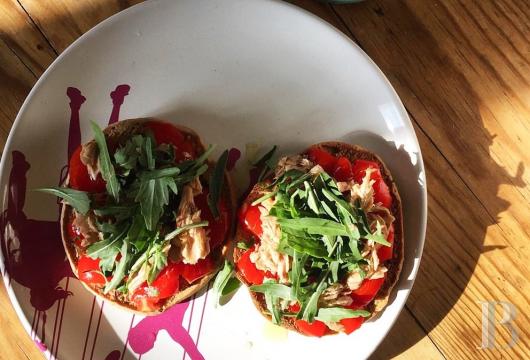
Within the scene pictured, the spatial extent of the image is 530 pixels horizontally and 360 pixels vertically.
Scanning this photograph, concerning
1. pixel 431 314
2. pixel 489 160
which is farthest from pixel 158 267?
pixel 489 160

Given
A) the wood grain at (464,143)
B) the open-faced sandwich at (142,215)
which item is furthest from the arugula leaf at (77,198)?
the wood grain at (464,143)

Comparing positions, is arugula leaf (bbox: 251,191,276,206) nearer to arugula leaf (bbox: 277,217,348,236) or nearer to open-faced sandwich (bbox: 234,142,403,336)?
open-faced sandwich (bbox: 234,142,403,336)

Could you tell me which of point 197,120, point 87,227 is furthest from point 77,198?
point 197,120

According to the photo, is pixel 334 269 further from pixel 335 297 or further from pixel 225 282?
pixel 225 282

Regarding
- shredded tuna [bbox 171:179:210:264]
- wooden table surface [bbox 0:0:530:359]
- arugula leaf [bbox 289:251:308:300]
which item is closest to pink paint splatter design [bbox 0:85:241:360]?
wooden table surface [bbox 0:0:530:359]

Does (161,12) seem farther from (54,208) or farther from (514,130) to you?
(514,130)

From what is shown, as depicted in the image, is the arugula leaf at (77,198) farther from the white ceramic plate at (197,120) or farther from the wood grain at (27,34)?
the wood grain at (27,34)
